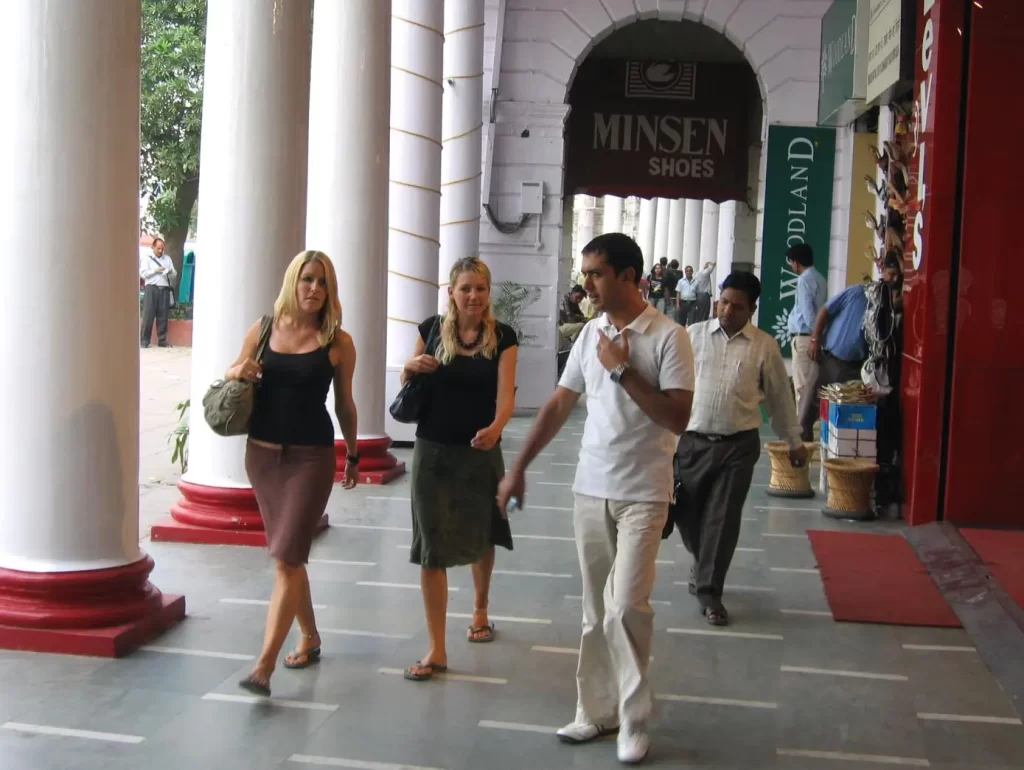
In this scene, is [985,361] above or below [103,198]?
below

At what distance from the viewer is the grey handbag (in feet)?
14.5

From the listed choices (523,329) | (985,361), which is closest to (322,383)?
(985,361)

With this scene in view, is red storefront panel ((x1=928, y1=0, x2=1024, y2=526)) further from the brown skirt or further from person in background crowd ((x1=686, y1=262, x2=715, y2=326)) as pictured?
person in background crowd ((x1=686, y1=262, x2=715, y2=326))

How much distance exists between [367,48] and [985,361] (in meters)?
4.53

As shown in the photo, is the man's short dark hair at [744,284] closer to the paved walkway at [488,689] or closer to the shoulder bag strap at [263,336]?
the paved walkway at [488,689]

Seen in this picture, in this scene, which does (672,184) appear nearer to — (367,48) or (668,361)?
(367,48)

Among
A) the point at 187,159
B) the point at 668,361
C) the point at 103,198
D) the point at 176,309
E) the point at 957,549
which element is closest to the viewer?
the point at 668,361

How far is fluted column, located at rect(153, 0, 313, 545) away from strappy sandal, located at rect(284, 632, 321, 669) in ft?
6.03

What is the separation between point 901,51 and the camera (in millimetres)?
8414

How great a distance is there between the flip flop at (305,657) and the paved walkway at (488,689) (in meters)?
0.05

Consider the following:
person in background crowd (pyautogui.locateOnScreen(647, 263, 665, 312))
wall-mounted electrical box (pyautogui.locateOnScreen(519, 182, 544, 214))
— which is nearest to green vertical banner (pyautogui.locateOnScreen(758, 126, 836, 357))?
wall-mounted electrical box (pyautogui.locateOnScreen(519, 182, 544, 214))

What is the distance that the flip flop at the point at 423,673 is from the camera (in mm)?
4691

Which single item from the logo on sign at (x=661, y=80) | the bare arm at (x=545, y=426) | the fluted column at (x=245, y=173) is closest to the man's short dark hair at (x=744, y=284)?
the bare arm at (x=545, y=426)

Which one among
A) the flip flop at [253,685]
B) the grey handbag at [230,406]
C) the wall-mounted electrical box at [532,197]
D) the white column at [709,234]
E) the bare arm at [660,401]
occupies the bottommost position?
the flip flop at [253,685]
